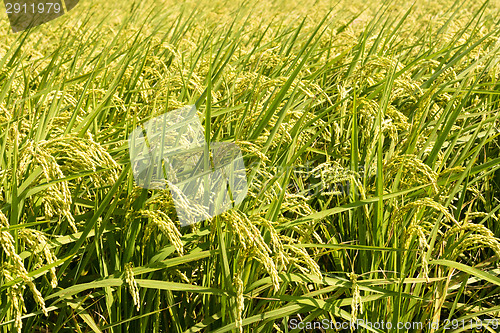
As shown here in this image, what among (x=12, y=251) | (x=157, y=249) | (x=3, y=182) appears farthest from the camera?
(x=157, y=249)

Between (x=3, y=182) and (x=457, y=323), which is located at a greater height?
(x=3, y=182)

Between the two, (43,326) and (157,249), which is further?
(43,326)

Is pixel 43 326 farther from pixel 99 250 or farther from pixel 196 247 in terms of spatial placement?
pixel 196 247

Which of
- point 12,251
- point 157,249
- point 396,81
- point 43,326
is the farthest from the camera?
point 396,81

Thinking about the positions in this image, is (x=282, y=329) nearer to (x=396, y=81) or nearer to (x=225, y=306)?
(x=225, y=306)

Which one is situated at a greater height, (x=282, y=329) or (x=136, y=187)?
(x=136, y=187)

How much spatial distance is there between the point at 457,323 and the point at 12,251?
1.38 meters

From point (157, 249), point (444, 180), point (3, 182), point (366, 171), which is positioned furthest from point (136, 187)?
point (444, 180)

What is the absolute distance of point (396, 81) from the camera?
1.94 meters

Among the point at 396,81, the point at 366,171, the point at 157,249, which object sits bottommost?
the point at 157,249

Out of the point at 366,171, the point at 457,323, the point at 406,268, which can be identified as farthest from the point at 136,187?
the point at 457,323

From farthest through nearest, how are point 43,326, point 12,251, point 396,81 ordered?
point 396,81 → point 43,326 → point 12,251

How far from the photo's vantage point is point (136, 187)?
139 centimetres

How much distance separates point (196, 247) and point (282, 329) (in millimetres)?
469
